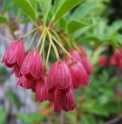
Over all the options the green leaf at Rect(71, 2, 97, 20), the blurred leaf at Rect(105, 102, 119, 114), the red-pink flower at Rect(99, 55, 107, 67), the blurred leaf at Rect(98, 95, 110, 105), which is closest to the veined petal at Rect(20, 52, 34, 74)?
the green leaf at Rect(71, 2, 97, 20)

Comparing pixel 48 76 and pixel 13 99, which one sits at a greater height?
pixel 48 76

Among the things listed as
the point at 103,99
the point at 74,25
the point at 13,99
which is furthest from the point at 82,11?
the point at 103,99

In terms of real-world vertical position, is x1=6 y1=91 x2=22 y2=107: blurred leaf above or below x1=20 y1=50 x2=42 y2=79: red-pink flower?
below

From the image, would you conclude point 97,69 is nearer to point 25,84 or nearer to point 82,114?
point 82,114

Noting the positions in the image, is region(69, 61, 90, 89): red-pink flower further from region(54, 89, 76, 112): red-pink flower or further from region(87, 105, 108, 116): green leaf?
region(87, 105, 108, 116): green leaf

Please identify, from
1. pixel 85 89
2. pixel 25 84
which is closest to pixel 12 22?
pixel 25 84

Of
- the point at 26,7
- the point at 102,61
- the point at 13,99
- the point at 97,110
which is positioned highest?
the point at 26,7

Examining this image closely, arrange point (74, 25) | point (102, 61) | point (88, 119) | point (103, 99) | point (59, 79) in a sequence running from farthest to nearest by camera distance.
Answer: point (102, 61), point (103, 99), point (88, 119), point (74, 25), point (59, 79)

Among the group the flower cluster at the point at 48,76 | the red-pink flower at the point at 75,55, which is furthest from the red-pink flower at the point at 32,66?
the red-pink flower at the point at 75,55

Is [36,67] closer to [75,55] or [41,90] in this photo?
[41,90]
